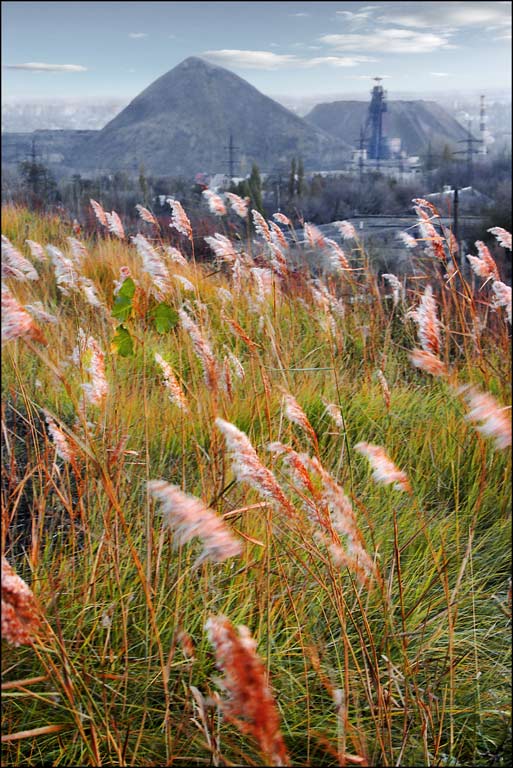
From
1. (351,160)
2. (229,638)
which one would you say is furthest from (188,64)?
(229,638)

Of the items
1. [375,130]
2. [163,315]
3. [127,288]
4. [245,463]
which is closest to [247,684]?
[245,463]

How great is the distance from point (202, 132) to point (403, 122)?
349 centimetres

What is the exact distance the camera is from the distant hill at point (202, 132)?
11117mm

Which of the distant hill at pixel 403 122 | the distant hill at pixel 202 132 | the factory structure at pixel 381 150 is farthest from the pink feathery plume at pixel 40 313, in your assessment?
the distant hill at pixel 403 122

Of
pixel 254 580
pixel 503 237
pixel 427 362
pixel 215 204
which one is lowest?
pixel 254 580

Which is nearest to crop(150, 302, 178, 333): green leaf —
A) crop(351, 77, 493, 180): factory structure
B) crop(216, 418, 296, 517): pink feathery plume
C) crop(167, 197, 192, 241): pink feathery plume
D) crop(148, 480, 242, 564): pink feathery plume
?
crop(167, 197, 192, 241): pink feathery plume

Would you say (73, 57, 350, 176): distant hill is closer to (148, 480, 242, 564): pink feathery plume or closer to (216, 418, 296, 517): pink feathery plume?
(216, 418, 296, 517): pink feathery plume

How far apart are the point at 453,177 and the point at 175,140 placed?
4674 mm

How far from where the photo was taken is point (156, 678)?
144 cm

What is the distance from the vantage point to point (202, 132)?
11086mm

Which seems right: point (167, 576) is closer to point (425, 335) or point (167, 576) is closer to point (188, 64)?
point (425, 335)

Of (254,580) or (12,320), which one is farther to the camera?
(254,580)

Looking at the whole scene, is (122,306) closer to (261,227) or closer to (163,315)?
(163,315)

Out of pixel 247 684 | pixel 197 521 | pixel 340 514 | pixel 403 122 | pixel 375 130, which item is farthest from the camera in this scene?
pixel 403 122
